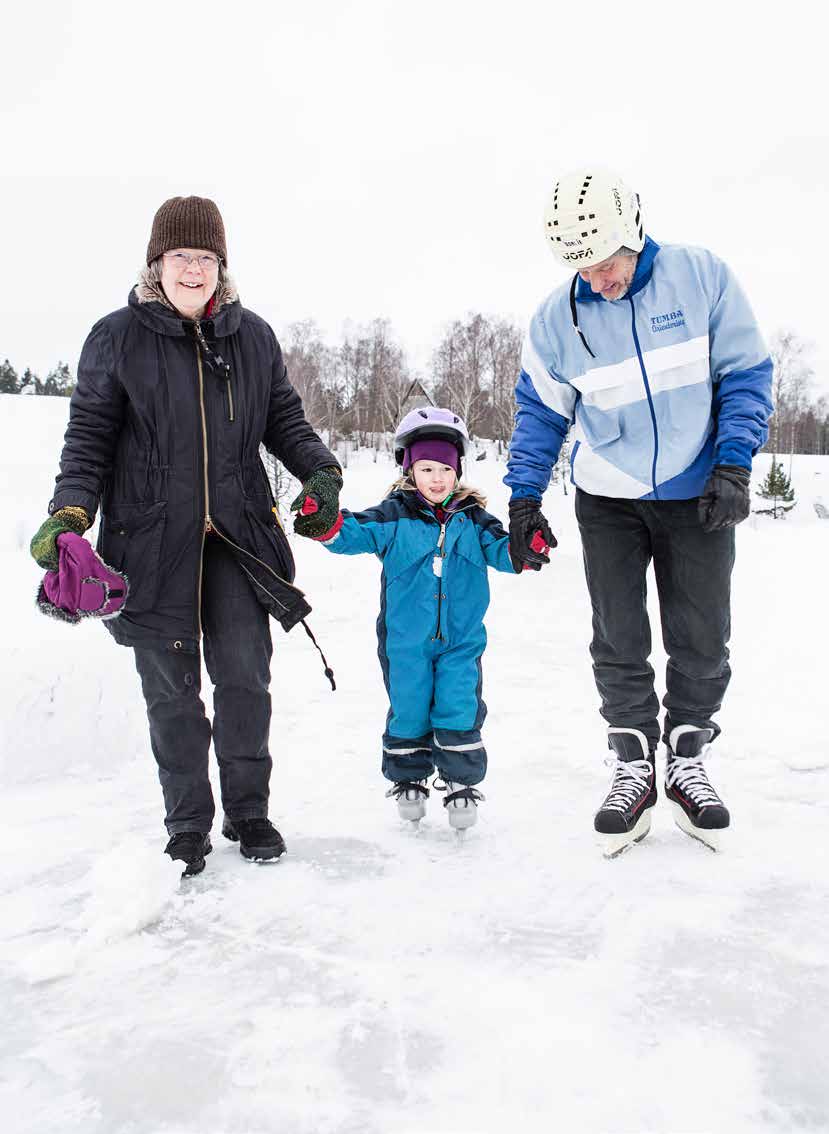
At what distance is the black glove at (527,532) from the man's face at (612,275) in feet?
1.98

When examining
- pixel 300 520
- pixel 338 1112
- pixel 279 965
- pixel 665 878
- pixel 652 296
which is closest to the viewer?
pixel 338 1112

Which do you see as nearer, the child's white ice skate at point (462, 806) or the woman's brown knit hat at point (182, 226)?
the woman's brown knit hat at point (182, 226)

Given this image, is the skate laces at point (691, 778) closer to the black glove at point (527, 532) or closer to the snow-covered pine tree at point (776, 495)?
the black glove at point (527, 532)

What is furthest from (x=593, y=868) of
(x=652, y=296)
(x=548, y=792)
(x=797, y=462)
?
(x=797, y=462)

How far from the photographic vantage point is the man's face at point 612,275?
2.25 meters

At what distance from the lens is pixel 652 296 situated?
90.0 inches

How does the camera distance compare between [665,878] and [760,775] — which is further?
[760,775]

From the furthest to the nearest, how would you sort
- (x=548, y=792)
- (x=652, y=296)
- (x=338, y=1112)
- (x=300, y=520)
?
(x=548, y=792), (x=300, y=520), (x=652, y=296), (x=338, y=1112)

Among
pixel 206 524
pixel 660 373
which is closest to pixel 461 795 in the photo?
pixel 206 524

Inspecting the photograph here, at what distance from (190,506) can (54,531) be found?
0.34m

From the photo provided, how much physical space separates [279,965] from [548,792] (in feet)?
4.26

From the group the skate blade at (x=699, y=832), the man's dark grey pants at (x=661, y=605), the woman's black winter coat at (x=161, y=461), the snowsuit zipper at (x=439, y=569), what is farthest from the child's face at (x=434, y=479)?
the skate blade at (x=699, y=832)

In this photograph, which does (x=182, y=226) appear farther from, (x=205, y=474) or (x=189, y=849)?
(x=189, y=849)

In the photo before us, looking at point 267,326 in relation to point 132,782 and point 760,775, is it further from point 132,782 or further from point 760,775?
point 760,775
